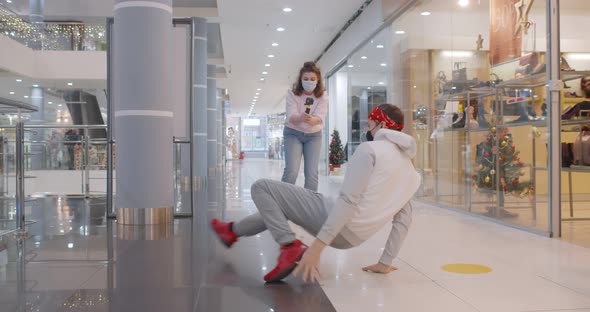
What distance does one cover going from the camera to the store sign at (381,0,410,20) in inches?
331

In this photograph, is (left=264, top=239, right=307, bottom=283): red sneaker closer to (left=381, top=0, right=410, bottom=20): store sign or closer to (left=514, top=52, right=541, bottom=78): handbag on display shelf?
(left=514, top=52, right=541, bottom=78): handbag on display shelf

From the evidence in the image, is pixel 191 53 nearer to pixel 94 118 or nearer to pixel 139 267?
pixel 139 267

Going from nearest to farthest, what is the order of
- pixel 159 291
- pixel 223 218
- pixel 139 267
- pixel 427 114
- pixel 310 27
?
pixel 159 291, pixel 139 267, pixel 223 218, pixel 427 114, pixel 310 27

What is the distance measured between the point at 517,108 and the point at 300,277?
11.1 feet

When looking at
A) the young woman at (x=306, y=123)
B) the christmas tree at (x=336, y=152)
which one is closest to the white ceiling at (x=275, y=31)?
the christmas tree at (x=336, y=152)

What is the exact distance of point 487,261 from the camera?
3.25 m

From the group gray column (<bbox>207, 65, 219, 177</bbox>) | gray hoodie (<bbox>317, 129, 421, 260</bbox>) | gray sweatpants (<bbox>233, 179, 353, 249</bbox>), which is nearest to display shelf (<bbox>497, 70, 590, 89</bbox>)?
gray hoodie (<bbox>317, 129, 421, 260</bbox>)

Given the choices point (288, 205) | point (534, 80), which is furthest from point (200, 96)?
point (288, 205)

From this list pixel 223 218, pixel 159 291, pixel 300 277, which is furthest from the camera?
pixel 223 218

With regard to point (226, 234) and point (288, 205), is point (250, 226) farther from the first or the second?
point (288, 205)

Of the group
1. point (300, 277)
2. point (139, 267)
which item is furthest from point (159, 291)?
point (300, 277)

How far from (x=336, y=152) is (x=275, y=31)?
4.31m

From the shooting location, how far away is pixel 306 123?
13.5 feet

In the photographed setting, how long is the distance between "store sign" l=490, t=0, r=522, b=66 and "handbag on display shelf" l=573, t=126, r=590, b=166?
1.08m
